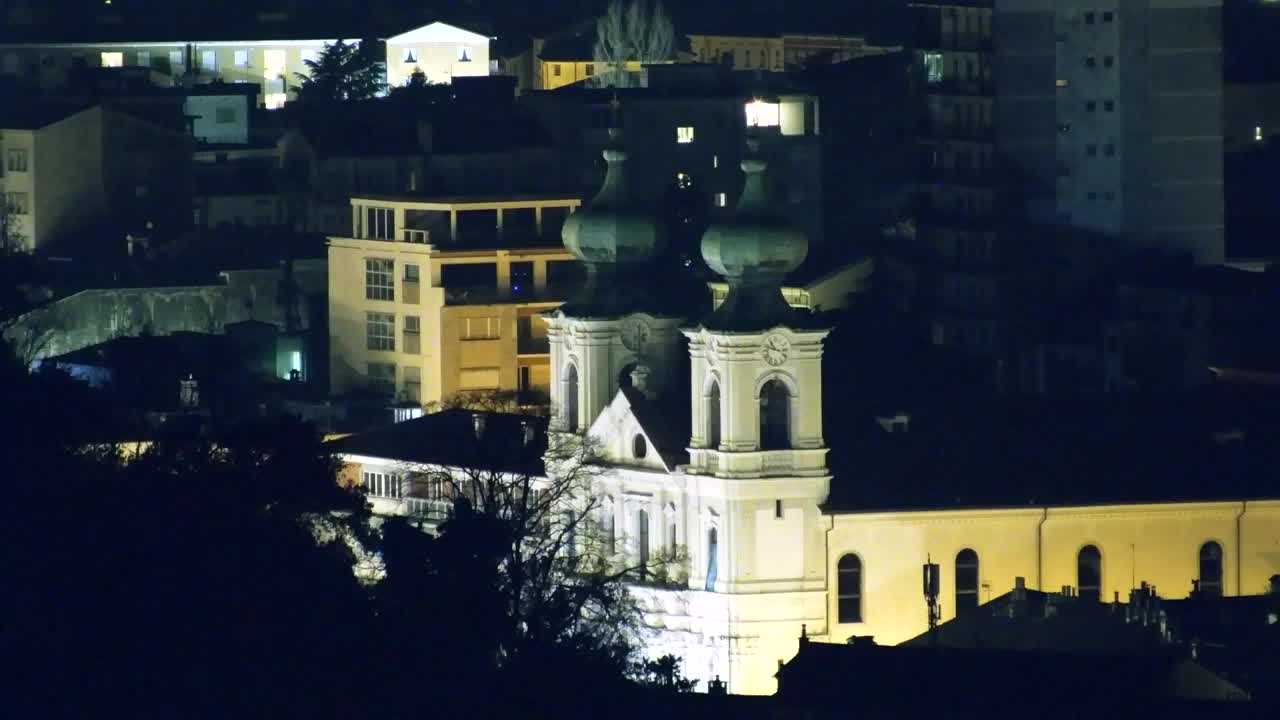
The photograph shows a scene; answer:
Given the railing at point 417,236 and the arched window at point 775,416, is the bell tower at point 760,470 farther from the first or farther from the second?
the railing at point 417,236

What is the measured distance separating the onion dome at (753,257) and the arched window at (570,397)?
472cm

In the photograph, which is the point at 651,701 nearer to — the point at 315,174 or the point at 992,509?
the point at 992,509

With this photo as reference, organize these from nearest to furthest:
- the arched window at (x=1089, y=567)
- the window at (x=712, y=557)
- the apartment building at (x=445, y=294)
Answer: the window at (x=712, y=557), the arched window at (x=1089, y=567), the apartment building at (x=445, y=294)

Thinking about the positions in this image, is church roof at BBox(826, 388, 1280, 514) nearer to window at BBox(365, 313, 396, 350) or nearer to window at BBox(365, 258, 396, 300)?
window at BBox(365, 313, 396, 350)

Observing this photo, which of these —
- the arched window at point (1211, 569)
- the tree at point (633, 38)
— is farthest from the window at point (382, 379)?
the arched window at point (1211, 569)

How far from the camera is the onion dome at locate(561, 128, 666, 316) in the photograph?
407 feet

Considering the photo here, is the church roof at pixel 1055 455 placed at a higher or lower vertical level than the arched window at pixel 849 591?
higher

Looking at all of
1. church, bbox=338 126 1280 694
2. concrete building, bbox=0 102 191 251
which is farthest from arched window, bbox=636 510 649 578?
concrete building, bbox=0 102 191 251

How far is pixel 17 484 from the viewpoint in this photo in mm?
103125

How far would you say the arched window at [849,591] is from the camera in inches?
4712

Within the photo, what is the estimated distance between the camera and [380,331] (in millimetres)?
154625

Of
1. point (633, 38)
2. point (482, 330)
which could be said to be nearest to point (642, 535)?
point (482, 330)

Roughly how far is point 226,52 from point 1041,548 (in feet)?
249

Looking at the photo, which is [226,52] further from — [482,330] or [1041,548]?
[1041,548]
